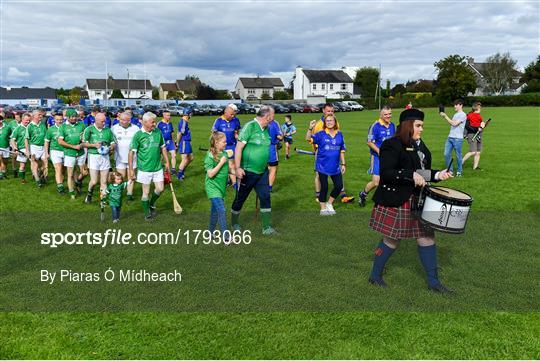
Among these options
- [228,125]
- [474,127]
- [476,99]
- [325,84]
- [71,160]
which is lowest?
[71,160]

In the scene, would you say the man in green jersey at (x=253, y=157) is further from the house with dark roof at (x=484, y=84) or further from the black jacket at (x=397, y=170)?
the house with dark roof at (x=484, y=84)

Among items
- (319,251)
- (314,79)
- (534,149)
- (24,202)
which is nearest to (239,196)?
(319,251)

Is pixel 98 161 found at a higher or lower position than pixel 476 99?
lower

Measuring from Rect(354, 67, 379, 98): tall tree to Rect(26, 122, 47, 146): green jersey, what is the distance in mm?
93759

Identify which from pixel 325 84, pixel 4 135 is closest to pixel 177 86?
pixel 325 84

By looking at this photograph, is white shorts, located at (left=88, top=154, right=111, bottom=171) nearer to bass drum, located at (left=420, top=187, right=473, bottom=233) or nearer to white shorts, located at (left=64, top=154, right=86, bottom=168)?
white shorts, located at (left=64, top=154, right=86, bottom=168)

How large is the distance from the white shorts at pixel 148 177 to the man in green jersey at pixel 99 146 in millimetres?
1417

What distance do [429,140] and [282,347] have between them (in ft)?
70.5

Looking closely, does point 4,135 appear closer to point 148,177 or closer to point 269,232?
point 148,177

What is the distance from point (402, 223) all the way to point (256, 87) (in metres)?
117

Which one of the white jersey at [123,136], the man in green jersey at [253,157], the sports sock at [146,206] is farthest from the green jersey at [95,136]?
the man in green jersey at [253,157]

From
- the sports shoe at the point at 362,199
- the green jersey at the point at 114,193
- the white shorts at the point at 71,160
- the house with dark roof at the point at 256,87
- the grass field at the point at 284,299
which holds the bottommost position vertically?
the grass field at the point at 284,299

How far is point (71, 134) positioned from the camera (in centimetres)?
1051

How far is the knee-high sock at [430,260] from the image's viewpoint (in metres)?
5.39
